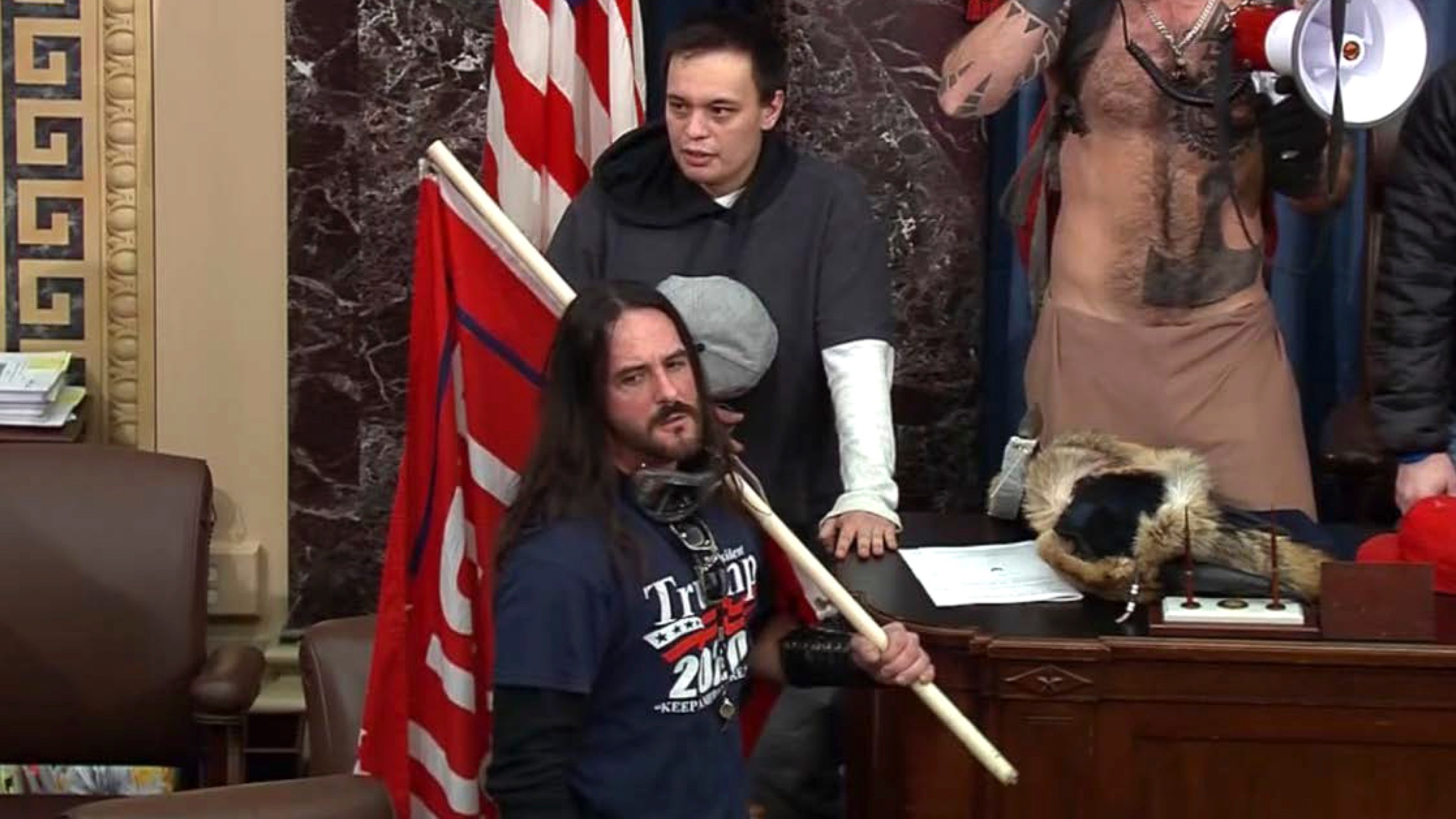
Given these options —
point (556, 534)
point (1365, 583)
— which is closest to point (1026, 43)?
point (1365, 583)

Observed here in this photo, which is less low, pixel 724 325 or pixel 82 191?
pixel 82 191

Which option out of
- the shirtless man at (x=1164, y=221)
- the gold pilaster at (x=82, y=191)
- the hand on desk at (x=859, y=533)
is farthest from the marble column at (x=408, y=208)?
the hand on desk at (x=859, y=533)

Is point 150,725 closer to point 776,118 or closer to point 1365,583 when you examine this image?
point 776,118

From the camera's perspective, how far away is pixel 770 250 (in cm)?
334

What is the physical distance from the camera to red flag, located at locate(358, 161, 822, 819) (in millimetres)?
2965

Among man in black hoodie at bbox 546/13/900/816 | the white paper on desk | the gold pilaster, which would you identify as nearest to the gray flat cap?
man in black hoodie at bbox 546/13/900/816

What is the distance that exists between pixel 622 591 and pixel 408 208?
6.50 feet

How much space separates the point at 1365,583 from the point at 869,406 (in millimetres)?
760

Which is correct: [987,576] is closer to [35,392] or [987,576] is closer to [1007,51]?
[1007,51]

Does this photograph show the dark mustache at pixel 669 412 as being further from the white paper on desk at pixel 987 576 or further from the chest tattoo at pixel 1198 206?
the chest tattoo at pixel 1198 206

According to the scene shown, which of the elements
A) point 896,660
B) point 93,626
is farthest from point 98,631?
point 896,660

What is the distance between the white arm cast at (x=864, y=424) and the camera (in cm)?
322

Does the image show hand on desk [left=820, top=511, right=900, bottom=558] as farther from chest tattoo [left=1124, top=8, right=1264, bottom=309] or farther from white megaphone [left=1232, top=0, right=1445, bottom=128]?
white megaphone [left=1232, top=0, right=1445, bottom=128]

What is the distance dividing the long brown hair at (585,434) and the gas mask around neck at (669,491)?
3 cm
